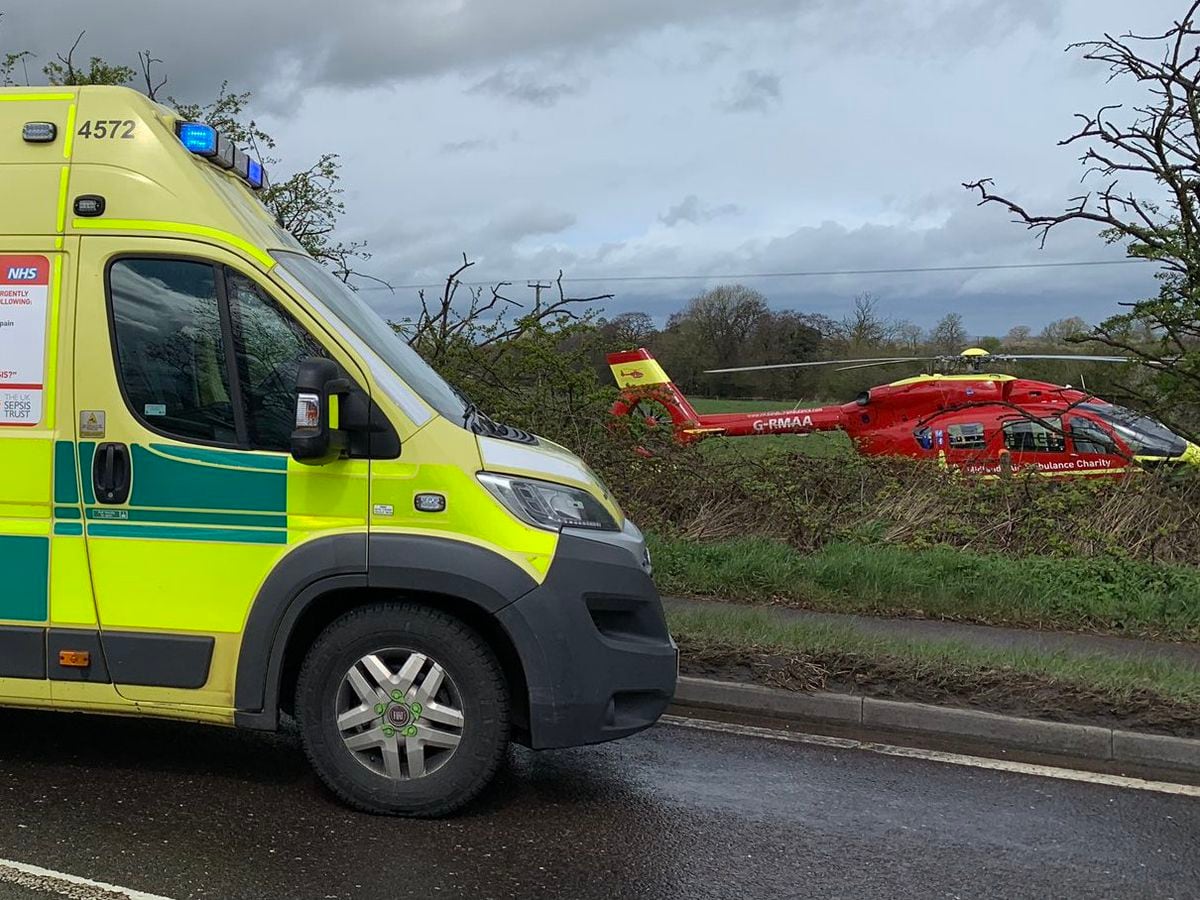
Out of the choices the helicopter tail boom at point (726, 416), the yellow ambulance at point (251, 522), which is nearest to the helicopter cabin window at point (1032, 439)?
the helicopter tail boom at point (726, 416)

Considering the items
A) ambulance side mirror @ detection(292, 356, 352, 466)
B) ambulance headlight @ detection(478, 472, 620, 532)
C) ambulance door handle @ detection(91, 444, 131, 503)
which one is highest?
ambulance side mirror @ detection(292, 356, 352, 466)

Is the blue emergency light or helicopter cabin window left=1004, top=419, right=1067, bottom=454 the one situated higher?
the blue emergency light

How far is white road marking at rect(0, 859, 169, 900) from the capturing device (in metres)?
3.53

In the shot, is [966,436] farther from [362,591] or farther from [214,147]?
[214,147]

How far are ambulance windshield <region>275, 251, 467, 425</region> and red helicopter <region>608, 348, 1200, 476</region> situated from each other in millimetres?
6543

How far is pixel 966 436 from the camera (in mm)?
15430

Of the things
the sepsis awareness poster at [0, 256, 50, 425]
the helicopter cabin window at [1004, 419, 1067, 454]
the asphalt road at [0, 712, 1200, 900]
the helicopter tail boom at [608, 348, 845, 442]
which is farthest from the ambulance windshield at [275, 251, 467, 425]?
the helicopter cabin window at [1004, 419, 1067, 454]

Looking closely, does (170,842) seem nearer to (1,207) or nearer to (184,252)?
(184,252)

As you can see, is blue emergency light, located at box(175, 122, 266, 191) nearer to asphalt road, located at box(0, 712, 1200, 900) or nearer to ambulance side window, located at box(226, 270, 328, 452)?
ambulance side window, located at box(226, 270, 328, 452)

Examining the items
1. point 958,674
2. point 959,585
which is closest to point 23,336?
point 958,674

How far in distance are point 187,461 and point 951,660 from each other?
4.41 meters

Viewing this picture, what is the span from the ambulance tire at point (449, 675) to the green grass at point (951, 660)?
2.66m

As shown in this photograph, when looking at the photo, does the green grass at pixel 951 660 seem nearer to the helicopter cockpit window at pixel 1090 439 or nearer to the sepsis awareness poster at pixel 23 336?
the sepsis awareness poster at pixel 23 336

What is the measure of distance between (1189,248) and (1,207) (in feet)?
29.3
